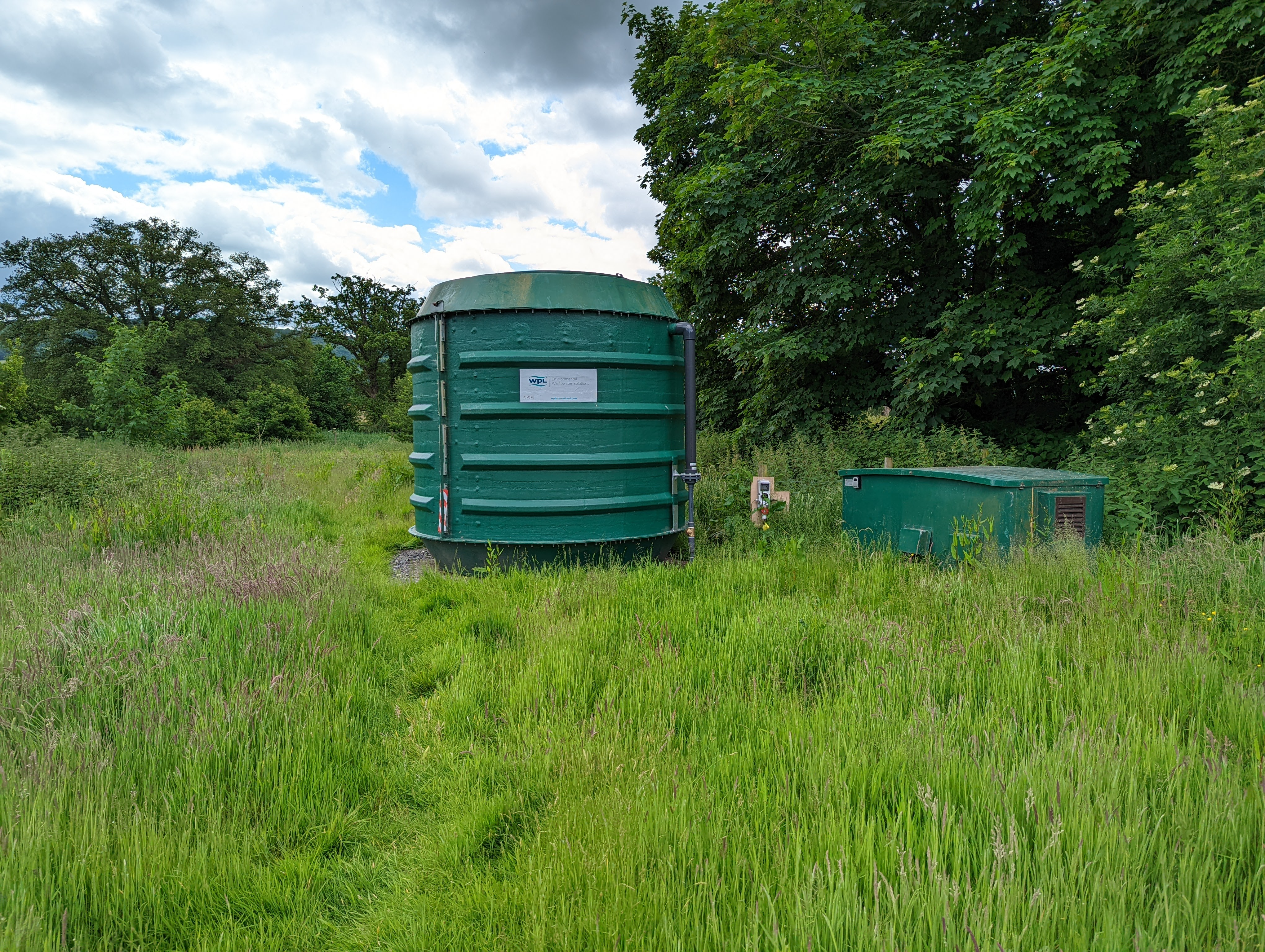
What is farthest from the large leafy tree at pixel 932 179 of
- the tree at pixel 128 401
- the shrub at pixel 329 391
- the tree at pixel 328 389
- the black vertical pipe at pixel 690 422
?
the shrub at pixel 329 391

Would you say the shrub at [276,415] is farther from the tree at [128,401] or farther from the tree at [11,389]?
the tree at [11,389]

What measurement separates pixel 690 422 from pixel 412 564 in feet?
11.5

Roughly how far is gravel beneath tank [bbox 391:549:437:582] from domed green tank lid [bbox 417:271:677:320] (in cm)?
263

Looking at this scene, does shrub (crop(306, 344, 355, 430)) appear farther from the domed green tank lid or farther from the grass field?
the grass field

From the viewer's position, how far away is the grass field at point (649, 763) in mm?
1625

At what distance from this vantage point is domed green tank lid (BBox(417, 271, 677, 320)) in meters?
5.90

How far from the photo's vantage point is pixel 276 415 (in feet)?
113

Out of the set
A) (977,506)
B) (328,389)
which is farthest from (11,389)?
(328,389)

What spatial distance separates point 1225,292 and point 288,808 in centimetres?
869

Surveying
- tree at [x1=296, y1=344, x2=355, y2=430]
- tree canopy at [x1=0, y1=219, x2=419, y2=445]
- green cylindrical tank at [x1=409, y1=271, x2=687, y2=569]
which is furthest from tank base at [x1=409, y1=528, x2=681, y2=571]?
tree at [x1=296, y1=344, x2=355, y2=430]

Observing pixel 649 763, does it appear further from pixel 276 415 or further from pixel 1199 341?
pixel 276 415

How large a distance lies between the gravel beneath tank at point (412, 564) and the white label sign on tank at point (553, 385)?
1993 mm

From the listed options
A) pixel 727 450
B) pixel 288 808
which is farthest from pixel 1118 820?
pixel 727 450

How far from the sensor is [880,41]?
36.6ft
